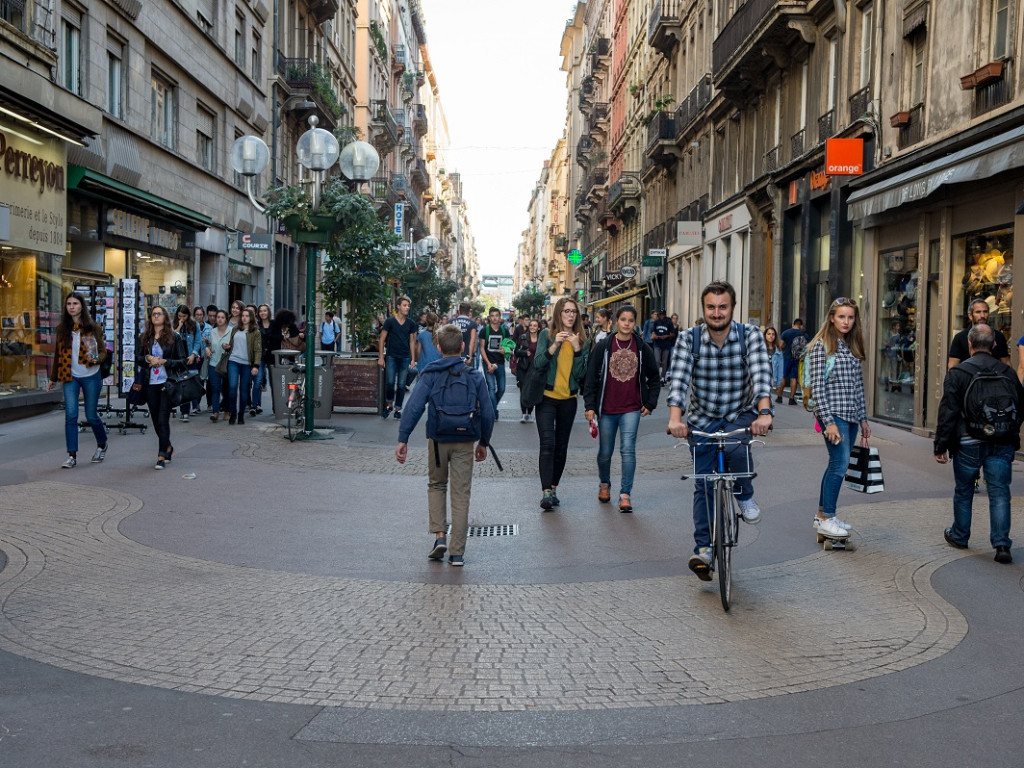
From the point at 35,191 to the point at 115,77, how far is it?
17.9 ft

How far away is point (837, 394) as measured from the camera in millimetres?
Answer: 8031

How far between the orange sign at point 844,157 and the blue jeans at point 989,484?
12360 millimetres

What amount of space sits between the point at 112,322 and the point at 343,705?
12882 millimetres

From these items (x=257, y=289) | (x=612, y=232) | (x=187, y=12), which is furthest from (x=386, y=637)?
(x=612, y=232)

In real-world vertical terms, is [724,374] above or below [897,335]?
below

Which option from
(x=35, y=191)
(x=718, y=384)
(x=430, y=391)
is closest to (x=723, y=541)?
(x=718, y=384)

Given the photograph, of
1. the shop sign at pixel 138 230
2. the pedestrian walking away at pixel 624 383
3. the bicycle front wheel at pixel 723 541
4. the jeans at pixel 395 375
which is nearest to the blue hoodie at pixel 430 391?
the bicycle front wheel at pixel 723 541

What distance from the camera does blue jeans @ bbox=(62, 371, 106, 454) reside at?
11266 millimetres

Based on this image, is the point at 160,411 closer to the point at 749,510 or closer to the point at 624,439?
the point at 624,439

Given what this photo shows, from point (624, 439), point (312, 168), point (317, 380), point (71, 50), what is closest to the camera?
point (624, 439)

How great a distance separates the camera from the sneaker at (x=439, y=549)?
7.62m

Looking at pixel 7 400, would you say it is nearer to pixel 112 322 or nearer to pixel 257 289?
pixel 112 322

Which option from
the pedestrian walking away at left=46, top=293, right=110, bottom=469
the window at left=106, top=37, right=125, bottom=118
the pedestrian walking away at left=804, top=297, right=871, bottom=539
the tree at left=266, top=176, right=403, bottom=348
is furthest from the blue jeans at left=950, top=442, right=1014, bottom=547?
the window at left=106, top=37, right=125, bottom=118

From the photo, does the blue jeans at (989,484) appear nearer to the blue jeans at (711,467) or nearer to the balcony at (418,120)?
the blue jeans at (711,467)
